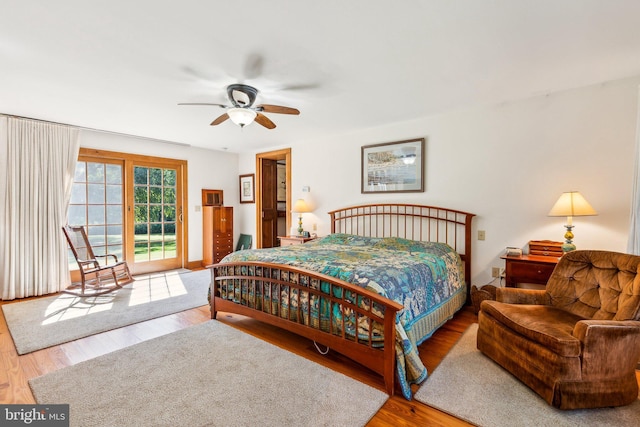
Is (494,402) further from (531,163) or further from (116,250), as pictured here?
(116,250)

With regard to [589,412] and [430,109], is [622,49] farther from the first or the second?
[589,412]

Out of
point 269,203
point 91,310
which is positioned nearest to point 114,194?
point 91,310

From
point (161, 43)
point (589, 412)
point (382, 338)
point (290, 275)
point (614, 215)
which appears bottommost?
point (589, 412)

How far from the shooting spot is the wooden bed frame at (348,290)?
2.10 meters

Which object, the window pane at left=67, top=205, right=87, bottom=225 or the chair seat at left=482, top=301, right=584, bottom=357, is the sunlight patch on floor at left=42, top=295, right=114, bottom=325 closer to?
the window pane at left=67, top=205, right=87, bottom=225

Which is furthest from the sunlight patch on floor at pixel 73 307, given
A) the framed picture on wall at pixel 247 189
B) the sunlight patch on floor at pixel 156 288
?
the framed picture on wall at pixel 247 189

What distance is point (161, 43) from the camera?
7.23 feet

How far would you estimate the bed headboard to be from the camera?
3.76 m

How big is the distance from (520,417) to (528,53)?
2532mm

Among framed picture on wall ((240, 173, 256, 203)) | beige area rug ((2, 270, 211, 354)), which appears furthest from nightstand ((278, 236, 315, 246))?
framed picture on wall ((240, 173, 256, 203))

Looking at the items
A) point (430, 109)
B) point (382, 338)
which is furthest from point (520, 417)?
point (430, 109)

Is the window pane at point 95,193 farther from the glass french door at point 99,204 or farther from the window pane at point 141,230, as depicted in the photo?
the window pane at point 141,230

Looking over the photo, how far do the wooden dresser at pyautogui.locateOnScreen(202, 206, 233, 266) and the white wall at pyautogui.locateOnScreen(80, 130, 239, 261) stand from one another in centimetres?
13

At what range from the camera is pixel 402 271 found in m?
2.49
